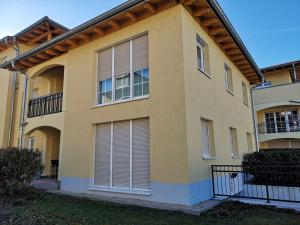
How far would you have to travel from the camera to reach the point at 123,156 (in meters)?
8.89

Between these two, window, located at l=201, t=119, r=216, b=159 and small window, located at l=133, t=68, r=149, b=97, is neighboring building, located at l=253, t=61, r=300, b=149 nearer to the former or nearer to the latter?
window, located at l=201, t=119, r=216, b=159

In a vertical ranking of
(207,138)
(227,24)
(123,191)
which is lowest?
(123,191)

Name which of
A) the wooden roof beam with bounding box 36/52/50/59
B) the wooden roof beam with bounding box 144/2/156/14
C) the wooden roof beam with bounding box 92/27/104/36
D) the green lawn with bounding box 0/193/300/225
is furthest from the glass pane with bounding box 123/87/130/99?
the wooden roof beam with bounding box 36/52/50/59

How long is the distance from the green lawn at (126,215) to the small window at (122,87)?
4.15 meters

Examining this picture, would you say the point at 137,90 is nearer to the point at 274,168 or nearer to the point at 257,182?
the point at 257,182

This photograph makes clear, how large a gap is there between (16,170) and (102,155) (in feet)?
10.4

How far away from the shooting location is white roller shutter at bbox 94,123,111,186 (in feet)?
30.8

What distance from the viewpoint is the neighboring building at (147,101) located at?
25.2 ft

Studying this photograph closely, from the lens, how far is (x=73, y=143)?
416 inches

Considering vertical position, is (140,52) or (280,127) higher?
(140,52)

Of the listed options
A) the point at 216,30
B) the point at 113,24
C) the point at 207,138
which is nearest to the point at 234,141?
the point at 207,138

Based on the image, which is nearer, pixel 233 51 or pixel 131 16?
pixel 131 16

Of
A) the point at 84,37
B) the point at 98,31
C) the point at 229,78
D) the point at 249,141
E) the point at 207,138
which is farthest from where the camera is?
the point at 249,141

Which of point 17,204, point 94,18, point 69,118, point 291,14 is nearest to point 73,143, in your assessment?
point 69,118
